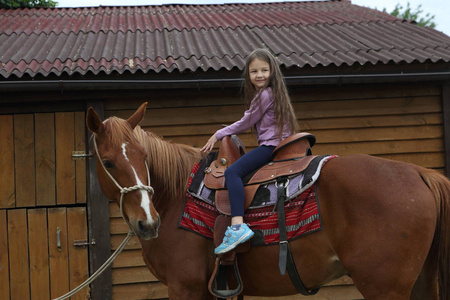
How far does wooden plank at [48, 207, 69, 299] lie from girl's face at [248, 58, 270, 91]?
285 cm

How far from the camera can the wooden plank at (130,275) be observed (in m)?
4.48

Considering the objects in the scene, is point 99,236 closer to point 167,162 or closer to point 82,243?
point 82,243

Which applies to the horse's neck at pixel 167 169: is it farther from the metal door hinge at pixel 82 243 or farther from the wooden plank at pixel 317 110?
the metal door hinge at pixel 82 243

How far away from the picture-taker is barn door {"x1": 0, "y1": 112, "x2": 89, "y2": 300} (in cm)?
440

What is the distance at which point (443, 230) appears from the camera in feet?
7.70

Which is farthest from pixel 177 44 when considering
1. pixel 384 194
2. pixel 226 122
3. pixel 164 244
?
pixel 384 194

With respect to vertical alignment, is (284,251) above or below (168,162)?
below

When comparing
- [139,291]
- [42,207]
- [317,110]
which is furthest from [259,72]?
[42,207]

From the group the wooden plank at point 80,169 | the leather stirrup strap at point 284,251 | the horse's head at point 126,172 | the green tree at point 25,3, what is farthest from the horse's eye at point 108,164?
the green tree at point 25,3

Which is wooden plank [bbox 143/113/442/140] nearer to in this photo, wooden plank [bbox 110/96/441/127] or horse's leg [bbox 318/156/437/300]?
wooden plank [bbox 110/96/441/127]

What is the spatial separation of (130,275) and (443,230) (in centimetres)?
332

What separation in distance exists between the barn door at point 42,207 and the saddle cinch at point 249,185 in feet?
7.65

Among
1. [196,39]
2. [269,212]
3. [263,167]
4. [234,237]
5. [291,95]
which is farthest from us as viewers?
[196,39]

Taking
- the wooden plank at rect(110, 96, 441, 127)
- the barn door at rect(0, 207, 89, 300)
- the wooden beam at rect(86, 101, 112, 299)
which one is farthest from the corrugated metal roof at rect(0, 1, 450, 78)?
the barn door at rect(0, 207, 89, 300)
